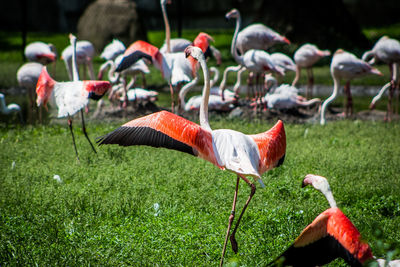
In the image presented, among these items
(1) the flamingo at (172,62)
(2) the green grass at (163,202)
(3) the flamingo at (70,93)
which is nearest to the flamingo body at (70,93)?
(3) the flamingo at (70,93)

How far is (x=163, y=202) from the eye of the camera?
4.27 meters

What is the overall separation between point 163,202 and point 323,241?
194cm

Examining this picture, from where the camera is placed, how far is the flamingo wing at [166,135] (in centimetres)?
306

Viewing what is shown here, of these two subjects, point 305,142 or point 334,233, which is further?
point 305,142

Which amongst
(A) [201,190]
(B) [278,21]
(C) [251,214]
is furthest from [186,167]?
(B) [278,21]

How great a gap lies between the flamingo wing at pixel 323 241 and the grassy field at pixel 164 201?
0.70 feet

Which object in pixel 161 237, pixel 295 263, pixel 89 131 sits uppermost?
pixel 295 263

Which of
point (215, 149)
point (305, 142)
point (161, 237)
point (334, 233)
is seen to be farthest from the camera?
point (305, 142)

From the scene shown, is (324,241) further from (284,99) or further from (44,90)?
(284,99)

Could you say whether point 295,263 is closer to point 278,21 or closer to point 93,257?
point 93,257

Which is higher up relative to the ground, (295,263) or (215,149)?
(215,149)

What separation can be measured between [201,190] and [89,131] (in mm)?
3167

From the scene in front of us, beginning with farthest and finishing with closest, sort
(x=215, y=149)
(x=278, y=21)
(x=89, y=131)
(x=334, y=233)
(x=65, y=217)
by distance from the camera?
(x=278, y=21), (x=89, y=131), (x=65, y=217), (x=215, y=149), (x=334, y=233)

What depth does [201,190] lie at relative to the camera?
4.52m
